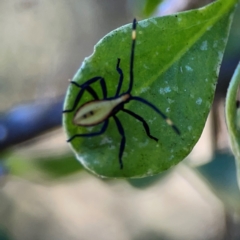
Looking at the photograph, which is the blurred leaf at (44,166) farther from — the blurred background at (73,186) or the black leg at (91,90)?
the black leg at (91,90)

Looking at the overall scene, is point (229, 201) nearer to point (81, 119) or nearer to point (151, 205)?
point (151, 205)

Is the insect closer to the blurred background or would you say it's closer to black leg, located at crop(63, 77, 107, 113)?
black leg, located at crop(63, 77, 107, 113)

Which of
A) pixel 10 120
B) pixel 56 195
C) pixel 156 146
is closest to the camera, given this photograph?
pixel 156 146

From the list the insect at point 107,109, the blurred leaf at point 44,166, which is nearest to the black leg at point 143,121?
the insect at point 107,109

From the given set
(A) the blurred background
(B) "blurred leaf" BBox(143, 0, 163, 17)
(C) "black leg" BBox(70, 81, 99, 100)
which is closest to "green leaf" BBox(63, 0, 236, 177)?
(C) "black leg" BBox(70, 81, 99, 100)

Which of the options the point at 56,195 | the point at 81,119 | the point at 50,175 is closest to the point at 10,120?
the point at 50,175

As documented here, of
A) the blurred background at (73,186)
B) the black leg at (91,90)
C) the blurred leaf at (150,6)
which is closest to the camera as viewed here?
the black leg at (91,90)

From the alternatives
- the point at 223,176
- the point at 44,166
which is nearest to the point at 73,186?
the point at 44,166
